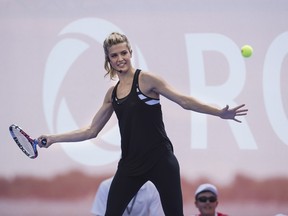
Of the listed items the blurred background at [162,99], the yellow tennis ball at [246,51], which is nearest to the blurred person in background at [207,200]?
the blurred background at [162,99]

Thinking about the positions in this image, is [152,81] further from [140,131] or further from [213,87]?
[213,87]

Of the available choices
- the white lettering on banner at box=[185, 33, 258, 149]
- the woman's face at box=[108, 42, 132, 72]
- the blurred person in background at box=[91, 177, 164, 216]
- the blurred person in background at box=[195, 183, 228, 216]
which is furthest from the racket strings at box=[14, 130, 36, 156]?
the white lettering on banner at box=[185, 33, 258, 149]

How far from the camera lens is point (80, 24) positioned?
6.87 m

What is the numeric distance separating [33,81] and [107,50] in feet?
8.03

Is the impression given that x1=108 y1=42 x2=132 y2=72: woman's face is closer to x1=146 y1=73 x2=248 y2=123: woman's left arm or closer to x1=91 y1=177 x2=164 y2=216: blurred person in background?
x1=146 y1=73 x2=248 y2=123: woman's left arm

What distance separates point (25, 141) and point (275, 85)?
279cm

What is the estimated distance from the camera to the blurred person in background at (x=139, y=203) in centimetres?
612

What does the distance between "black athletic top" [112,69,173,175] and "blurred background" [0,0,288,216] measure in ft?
7.29

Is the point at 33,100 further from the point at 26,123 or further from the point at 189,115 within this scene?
the point at 189,115

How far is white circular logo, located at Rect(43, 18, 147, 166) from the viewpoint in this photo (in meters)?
6.75

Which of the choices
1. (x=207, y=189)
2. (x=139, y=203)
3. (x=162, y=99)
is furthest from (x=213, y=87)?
(x=139, y=203)

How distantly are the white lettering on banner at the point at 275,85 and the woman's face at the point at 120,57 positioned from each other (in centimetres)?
249

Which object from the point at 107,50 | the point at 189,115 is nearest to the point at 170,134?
the point at 189,115

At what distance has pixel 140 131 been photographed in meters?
4.40
